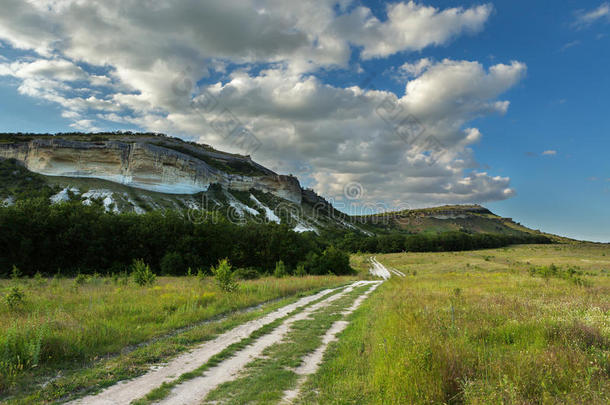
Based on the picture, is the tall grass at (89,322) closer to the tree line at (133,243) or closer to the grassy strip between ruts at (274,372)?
the grassy strip between ruts at (274,372)

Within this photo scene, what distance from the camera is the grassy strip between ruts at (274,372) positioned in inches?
212

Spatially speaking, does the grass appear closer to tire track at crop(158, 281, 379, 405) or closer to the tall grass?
tire track at crop(158, 281, 379, 405)

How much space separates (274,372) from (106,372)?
3429mm

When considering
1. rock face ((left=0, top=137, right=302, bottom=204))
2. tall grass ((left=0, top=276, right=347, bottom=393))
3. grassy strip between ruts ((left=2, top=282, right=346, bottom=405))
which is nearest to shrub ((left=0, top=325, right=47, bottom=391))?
tall grass ((left=0, top=276, right=347, bottom=393))

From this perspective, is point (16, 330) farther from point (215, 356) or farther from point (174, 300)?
point (174, 300)

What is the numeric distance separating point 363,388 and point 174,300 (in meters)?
10.7

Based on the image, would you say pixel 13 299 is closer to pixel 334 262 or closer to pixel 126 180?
pixel 334 262

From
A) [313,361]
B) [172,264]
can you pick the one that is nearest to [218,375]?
[313,361]

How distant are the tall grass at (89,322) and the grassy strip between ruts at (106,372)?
578 millimetres

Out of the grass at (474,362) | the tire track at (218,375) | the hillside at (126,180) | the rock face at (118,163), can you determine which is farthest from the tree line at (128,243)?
the rock face at (118,163)

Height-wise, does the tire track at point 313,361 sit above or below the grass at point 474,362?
below

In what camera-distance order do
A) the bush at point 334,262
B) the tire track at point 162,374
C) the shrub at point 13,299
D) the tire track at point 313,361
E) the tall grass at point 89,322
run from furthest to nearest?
the bush at point 334,262, the shrub at point 13,299, the tall grass at point 89,322, the tire track at point 313,361, the tire track at point 162,374

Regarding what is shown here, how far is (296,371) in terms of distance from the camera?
6.78 meters

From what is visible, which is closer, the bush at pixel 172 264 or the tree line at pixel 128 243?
the tree line at pixel 128 243
